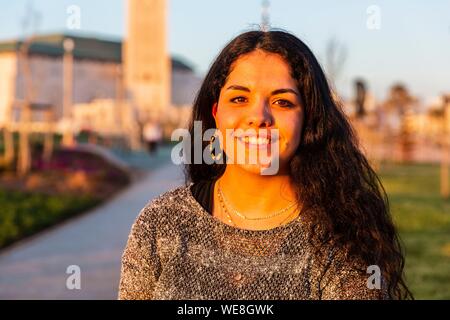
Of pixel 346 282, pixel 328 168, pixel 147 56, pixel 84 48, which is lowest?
pixel 346 282

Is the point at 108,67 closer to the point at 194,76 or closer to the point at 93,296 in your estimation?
the point at 194,76

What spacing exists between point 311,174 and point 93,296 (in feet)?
15.8

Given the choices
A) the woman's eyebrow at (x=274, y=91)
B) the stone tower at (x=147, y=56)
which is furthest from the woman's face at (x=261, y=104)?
the stone tower at (x=147, y=56)

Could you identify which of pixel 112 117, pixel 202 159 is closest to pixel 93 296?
pixel 202 159

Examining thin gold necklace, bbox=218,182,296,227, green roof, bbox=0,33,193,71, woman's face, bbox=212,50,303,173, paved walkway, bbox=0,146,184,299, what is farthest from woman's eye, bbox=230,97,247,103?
green roof, bbox=0,33,193,71

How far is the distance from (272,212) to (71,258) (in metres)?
7.00

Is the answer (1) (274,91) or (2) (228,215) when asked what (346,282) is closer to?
(2) (228,215)

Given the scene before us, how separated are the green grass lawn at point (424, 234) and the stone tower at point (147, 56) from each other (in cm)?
4157

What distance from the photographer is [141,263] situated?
198cm

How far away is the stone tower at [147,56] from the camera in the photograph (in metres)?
64.0

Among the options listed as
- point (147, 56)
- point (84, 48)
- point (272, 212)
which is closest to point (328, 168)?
point (272, 212)

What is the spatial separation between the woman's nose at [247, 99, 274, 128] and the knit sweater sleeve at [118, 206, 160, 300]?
36 centimetres

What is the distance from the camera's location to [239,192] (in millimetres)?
2090

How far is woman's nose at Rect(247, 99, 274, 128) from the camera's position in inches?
77.4
